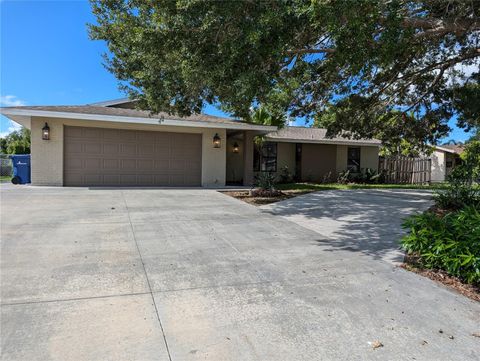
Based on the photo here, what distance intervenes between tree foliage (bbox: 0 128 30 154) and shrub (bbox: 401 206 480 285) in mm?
31458

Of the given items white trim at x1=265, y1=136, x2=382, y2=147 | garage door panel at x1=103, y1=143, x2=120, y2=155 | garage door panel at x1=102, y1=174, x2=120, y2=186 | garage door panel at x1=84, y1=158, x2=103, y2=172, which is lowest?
garage door panel at x1=102, y1=174, x2=120, y2=186

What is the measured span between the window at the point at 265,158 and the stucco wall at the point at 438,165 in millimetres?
20218

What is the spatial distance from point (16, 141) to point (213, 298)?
41489 mm

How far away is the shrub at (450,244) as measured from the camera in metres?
4.15

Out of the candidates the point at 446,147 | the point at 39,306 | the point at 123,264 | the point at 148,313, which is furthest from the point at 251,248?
the point at 446,147

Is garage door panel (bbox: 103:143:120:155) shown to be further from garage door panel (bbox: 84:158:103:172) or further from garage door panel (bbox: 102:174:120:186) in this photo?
garage door panel (bbox: 102:174:120:186)

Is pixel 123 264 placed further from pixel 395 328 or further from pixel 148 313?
pixel 395 328

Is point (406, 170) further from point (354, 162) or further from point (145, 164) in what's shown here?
point (145, 164)

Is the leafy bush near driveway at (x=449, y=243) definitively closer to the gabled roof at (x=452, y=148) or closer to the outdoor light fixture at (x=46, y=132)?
the outdoor light fixture at (x=46, y=132)

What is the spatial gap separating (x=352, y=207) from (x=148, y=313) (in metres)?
7.49

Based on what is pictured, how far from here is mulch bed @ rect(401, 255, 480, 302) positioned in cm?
400

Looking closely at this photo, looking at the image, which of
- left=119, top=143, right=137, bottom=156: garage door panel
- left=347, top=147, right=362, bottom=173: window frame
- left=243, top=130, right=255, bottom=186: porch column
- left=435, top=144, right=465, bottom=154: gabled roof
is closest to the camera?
left=119, top=143, right=137, bottom=156: garage door panel

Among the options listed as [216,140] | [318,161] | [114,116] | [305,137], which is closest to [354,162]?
[318,161]

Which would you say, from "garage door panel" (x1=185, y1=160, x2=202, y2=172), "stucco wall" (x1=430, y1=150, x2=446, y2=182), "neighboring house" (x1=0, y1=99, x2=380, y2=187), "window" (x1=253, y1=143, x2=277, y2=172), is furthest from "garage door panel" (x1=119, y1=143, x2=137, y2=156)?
"stucco wall" (x1=430, y1=150, x2=446, y2=182)
